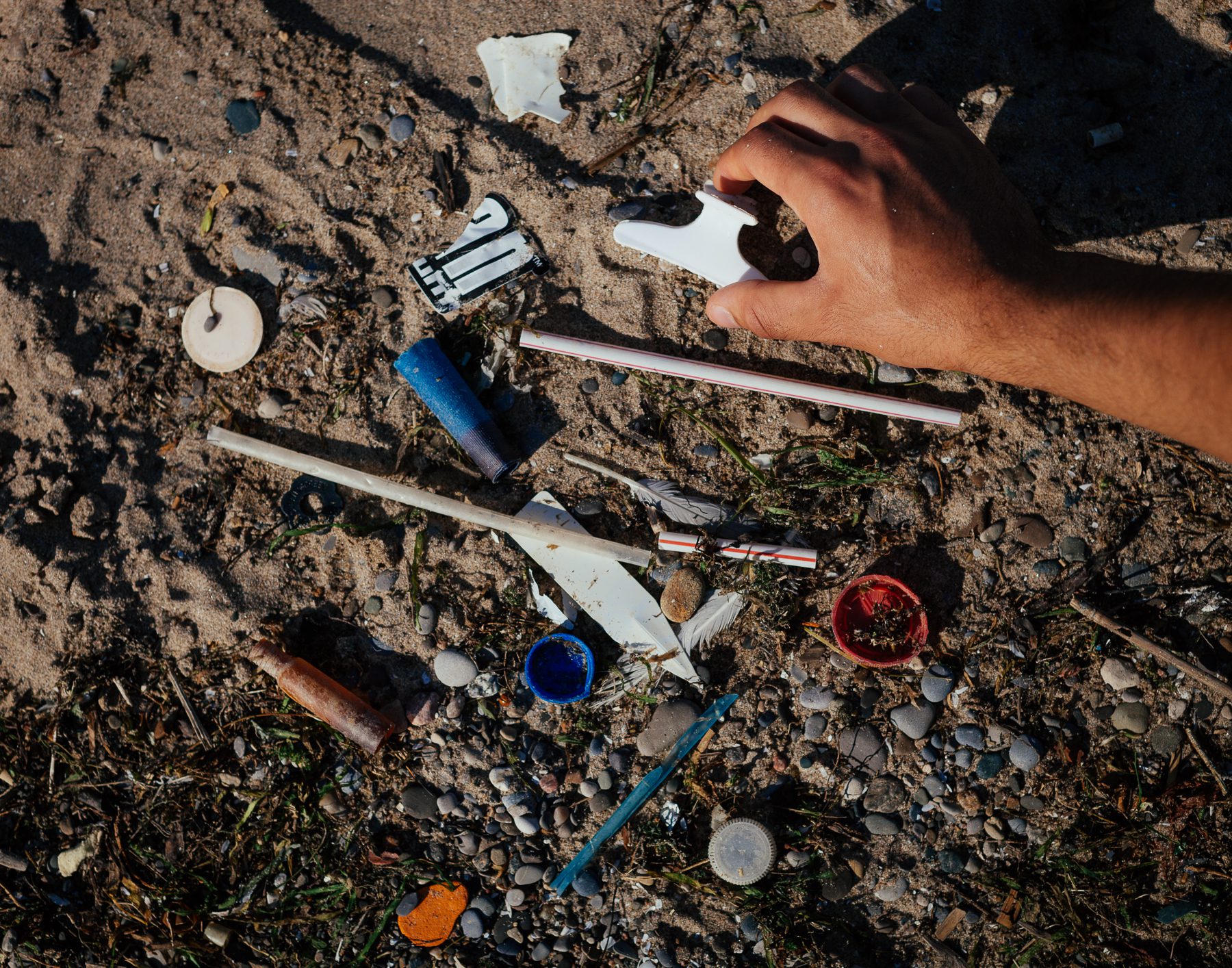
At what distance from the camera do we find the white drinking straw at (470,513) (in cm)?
347

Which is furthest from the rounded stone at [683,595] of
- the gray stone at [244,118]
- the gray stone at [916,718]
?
the gray stone at [244,118]

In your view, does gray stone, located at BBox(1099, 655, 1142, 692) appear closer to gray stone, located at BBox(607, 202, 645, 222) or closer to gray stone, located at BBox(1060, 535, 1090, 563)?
gray stone, located at BBox(1060, 535, 1090, 563)

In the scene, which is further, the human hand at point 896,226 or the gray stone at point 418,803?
the gray stone at point 418,803

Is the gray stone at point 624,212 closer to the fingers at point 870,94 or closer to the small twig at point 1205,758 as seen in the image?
the fingers at point 870,94

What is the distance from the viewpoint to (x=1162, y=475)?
346 cm

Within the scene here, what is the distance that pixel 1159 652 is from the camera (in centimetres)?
337

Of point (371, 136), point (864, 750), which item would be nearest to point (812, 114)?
point (371, 136)

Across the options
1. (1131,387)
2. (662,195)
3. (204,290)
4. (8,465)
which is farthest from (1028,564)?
(8,465)

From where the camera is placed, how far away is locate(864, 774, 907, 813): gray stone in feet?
11.3

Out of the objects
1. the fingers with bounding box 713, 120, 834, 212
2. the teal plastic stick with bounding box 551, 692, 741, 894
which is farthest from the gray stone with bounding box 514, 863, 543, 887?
the fingers with bounding box 713, 120, 834, 212

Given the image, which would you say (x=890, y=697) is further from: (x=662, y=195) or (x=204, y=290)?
(x=204, y=290)

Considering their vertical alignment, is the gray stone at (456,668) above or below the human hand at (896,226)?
below

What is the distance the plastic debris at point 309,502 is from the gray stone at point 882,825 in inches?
102

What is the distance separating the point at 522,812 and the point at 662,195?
8.94 ft
